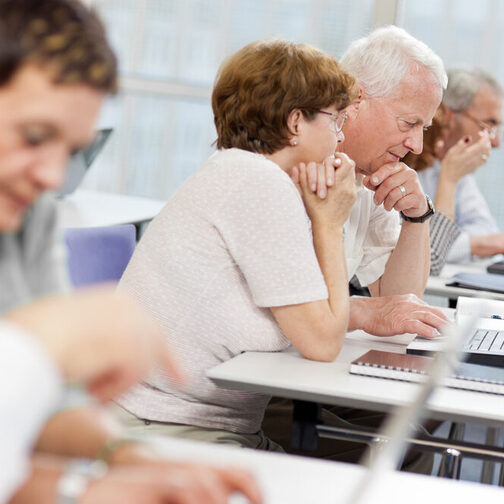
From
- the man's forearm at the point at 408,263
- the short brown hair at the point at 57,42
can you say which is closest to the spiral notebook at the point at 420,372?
the man's forearm at the point at 408,263

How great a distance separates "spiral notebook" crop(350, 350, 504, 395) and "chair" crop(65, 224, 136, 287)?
0.69m

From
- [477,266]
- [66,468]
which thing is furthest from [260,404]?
[477,266]

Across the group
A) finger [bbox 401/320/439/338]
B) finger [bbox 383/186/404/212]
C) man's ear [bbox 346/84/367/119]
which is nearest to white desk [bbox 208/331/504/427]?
finger [bbox 401/320/439/338]

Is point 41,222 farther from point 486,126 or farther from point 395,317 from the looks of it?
point 486,126

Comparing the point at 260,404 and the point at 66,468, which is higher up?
the point at 66,468

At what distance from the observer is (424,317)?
1911 millimetres

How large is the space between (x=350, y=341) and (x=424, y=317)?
17cm

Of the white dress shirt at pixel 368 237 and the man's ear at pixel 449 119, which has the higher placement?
the man's ear at pixel 449 119

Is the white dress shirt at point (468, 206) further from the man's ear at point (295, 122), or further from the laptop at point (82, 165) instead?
the man's ear at point (295, 122)

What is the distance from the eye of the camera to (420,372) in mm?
1557

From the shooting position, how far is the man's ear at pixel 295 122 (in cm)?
176

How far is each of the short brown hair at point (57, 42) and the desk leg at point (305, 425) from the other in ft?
3.14

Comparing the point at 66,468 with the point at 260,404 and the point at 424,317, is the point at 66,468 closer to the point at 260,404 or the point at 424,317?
the point at 260,404

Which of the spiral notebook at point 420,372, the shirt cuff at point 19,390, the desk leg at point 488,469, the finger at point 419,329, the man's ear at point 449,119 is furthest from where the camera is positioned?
the man's ear at point 449,119
